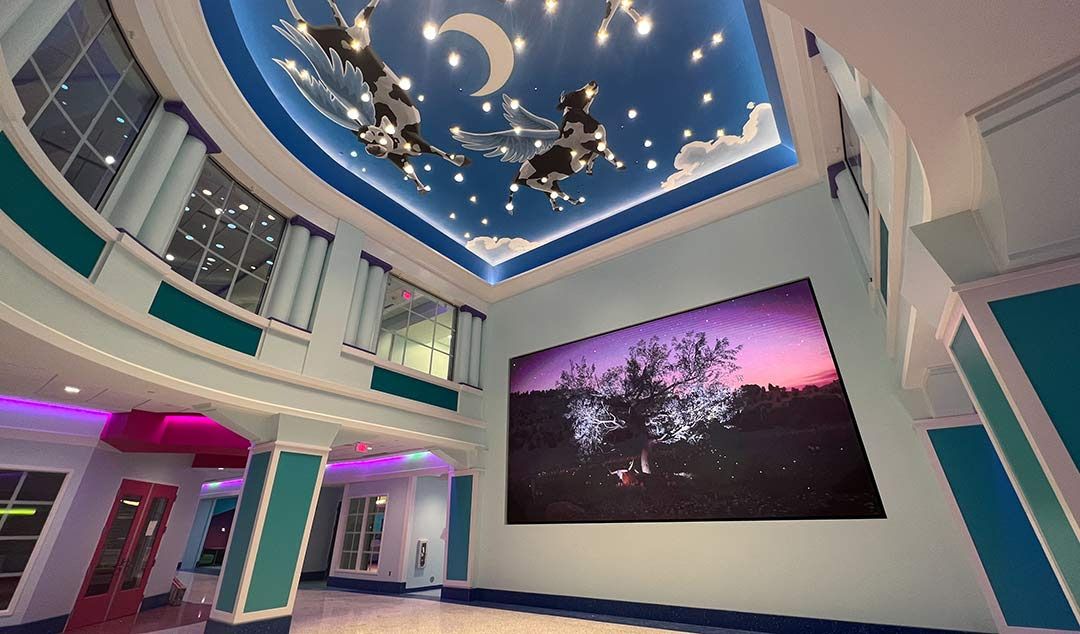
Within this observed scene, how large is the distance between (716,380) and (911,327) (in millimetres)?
3153

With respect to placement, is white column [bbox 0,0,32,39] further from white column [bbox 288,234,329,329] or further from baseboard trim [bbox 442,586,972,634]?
baseboard trim [bbox 442,586,972,634]

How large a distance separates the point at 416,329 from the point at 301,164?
331 centimetres

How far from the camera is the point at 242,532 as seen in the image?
4527mm

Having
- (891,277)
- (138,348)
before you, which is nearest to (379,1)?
(138,348)

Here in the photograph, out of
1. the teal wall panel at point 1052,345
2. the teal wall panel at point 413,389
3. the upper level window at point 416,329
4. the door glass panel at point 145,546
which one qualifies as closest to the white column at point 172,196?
the teal wall panel at point 413,389

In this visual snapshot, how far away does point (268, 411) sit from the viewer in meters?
4.70

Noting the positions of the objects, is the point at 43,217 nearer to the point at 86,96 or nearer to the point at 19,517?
the point at 86,96

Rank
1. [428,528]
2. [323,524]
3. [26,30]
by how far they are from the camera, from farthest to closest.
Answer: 1. [323,524]
2. [428,528]
3. [26,30]

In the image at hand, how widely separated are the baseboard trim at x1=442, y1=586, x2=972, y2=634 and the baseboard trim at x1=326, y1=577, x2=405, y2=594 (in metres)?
2.29

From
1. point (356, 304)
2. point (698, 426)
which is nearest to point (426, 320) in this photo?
point (356, 304)

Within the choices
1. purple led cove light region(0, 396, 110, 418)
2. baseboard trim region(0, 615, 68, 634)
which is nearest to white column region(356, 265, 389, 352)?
purple led cove light region(0, 396, 110, 418)

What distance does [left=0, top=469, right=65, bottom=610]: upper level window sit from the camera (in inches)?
186

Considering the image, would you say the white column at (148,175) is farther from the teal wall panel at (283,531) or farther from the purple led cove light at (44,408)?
the purple led cove light at (44,408)

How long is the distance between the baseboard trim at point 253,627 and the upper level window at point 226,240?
328 cm
